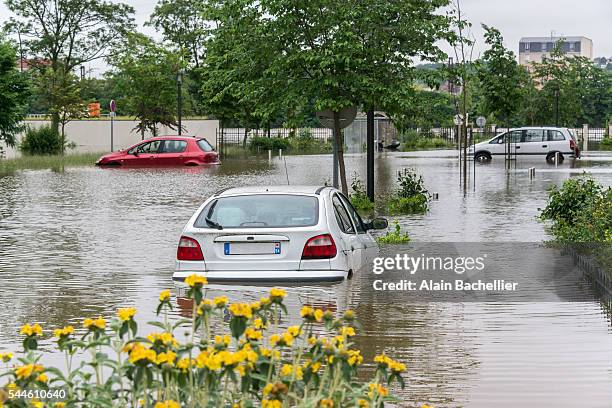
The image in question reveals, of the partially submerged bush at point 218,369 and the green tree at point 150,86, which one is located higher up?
the green tree at point 150,86

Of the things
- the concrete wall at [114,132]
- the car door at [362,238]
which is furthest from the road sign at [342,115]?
the concrete wall at [114,132]

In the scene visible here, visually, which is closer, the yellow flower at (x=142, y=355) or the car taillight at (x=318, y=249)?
the yellow flower at (x=142, y=355)

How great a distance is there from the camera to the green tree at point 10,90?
154 feet

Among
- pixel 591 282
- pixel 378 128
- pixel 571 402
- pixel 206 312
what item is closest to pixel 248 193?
pixel 591 282

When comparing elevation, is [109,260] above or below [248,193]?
below

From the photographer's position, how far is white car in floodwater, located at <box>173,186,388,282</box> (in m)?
11.8

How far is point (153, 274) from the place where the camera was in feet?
49.6

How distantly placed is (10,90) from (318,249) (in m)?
38.1

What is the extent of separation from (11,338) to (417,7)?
49.2 feet

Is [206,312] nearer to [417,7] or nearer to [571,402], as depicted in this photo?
[571,402]

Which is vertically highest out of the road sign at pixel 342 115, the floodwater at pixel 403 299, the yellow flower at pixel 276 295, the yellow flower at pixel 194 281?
the road sign at pixel 342 115

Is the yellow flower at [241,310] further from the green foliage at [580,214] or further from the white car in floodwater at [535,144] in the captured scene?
the white car in floodwater at [535,144]

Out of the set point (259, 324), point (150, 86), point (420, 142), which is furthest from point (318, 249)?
point (420, 142)

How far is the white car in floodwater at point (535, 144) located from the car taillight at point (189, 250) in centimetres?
3938
